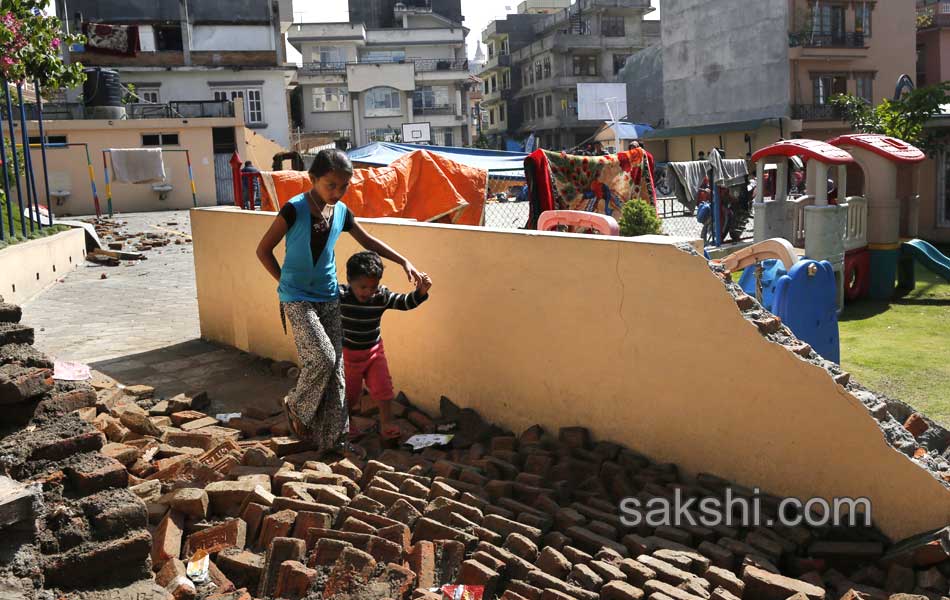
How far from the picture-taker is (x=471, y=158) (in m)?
15.8

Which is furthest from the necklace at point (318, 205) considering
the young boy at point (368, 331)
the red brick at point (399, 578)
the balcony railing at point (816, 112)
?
the balcony railing at point (816, 112)

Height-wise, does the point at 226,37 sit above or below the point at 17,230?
above

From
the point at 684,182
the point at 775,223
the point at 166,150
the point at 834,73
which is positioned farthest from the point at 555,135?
the point at 775,223

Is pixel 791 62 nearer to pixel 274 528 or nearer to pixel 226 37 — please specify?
pixel 226 37

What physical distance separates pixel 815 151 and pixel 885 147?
1458 millimetres

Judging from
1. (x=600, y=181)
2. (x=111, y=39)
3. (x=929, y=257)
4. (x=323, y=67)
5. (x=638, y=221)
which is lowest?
(x=929, y=257)

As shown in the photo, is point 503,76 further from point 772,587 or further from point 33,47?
point 772,587

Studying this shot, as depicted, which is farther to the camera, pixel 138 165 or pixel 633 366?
pixel 138 165

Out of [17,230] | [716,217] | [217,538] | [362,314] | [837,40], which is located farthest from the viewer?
[837,40]

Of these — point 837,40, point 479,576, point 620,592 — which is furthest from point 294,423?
point 837,40

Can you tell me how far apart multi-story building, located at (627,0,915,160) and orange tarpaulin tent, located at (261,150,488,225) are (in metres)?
28.8

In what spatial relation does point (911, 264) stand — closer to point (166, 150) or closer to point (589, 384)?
point (589, 384)

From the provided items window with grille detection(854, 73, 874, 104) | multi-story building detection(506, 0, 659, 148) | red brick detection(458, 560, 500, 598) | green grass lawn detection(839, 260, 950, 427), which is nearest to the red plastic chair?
green grass lawn detection(839, 260, 950, 427)

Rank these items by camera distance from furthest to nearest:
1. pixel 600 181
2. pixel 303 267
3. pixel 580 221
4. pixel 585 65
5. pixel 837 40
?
1. pixel 585 65
2. pixel 837 40
3. pixel 600 181
4. pixel 580 221
5. pixel 303 267
